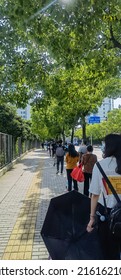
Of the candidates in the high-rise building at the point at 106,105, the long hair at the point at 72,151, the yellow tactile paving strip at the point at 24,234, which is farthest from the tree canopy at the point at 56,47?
the high-rise building at the point at 106,105

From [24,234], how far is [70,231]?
7.73ft

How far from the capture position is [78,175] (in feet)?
26.2

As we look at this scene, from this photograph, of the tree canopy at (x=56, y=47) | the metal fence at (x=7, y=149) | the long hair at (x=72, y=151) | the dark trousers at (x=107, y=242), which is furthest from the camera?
the metal fence at (x=7, y=149)

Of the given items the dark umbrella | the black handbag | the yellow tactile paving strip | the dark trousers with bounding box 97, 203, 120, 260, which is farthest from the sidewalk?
the black handbag

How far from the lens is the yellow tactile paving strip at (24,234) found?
4602 millimetres

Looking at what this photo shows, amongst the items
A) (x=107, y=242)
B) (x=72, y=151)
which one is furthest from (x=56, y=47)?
(x=107, y=242)

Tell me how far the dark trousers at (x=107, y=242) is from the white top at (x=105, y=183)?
0.20 m

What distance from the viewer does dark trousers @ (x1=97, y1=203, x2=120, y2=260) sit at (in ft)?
10.3

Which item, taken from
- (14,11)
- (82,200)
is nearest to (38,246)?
(82,200)

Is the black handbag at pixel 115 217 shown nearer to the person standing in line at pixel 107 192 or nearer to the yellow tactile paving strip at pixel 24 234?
the person standing in line at pixel 107 192

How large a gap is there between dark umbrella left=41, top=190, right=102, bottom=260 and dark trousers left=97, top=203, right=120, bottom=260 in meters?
0.14

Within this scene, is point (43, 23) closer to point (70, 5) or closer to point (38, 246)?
point (70, 5)

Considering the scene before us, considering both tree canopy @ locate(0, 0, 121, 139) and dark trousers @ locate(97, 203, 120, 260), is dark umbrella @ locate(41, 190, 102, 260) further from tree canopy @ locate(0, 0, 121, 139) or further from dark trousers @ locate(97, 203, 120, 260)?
tree canopy @ locate(0, 0, 121, 139)

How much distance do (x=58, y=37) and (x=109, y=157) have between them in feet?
16.5
